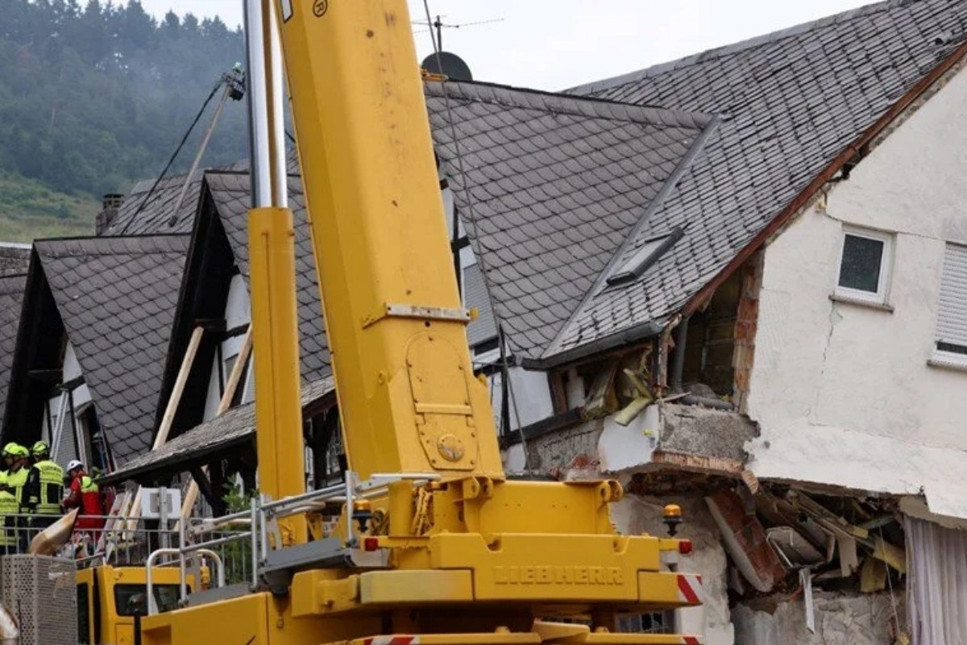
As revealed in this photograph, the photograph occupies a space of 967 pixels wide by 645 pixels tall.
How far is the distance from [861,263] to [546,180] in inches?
166

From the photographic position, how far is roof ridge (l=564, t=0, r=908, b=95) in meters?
28.8

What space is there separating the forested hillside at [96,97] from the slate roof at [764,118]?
70653mm

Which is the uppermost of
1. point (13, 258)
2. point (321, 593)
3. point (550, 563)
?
point (13, 258)

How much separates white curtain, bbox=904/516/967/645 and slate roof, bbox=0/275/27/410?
1665 centimetres

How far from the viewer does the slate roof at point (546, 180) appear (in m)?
25.1

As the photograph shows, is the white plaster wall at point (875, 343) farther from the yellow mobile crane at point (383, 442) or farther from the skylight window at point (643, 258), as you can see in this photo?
the yellow mobile crane at point (383, 442)

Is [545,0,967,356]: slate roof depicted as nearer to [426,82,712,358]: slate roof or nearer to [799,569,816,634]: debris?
[426,82,712,358]: slate roof

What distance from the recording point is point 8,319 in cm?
3881

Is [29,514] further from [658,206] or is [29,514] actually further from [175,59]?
[175,59]

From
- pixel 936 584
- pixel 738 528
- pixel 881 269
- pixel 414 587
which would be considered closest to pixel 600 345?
pixel 738 528

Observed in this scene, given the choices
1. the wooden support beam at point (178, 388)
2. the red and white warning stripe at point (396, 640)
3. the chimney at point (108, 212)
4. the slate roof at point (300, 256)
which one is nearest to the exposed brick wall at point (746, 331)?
the slate roof at point (300, 256)

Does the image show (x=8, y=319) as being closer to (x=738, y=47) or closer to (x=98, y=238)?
(x=98, y=238)

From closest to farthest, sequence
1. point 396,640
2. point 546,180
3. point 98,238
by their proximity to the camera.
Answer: point 396,640 < point 546,180 < point 98,238

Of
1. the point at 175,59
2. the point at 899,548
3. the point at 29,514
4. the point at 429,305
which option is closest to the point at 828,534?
the point at 899,548
